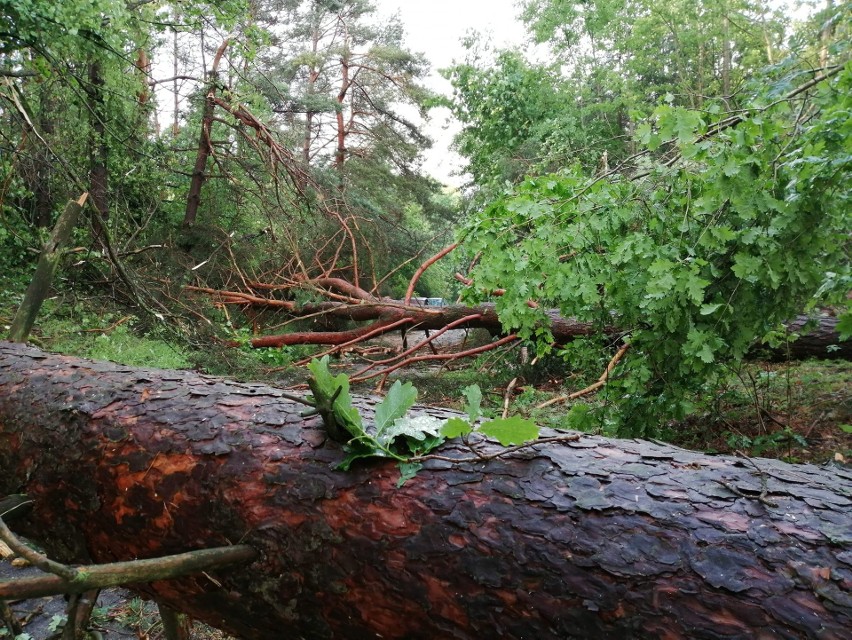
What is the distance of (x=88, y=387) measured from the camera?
1.60m

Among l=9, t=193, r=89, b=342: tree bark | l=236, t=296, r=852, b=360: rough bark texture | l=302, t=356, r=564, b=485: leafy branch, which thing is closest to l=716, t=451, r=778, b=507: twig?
l=302, t=356, r=564, b=485: leafy branch

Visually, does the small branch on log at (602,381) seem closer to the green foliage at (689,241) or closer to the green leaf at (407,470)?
the green foliage at (689,241)

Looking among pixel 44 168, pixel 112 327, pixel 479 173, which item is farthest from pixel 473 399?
pixel 479 173

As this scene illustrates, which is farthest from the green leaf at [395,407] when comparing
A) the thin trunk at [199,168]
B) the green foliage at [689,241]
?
the thin trunk at [199,168]

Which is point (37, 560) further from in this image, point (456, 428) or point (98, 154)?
point (98, 154)

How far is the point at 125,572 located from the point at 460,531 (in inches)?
20.5

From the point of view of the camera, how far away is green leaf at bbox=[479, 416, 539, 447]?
95cm

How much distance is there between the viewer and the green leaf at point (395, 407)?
1.05 metres

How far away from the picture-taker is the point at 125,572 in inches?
33.4

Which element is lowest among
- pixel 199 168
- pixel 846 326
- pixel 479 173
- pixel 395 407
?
pixel 395 407

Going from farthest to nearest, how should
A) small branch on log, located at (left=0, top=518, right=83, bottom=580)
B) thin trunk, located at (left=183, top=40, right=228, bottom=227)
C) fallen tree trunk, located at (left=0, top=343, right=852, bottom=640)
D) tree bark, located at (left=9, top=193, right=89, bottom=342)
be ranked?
thin trunk, located at (left=183, top=40, right=228, bottom=227) < tree bark, located at (left=9, top=193, right=89, bottom=342) < fallen tree trunk, located at (left=0, top=343, right=852, bottom=640) < small branch on log, located at (left=0, top=518, right=83, bottom=580)

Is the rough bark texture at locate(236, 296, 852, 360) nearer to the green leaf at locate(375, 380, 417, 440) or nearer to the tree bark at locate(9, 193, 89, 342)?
the tree bark at locate(9, 193, 89, 342)

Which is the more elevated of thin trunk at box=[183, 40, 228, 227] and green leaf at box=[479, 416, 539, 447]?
thin trunk at box=[183, 40, 228, 227]

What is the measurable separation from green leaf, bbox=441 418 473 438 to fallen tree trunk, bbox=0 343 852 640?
7 cm
